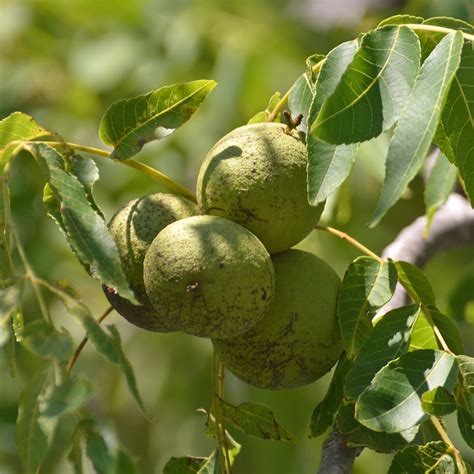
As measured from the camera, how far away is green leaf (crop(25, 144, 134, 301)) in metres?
1.64

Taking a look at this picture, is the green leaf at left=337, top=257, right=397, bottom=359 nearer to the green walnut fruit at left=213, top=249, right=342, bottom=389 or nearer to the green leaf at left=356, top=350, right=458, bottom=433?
the green walnut fruit at left=213, top=249, right=342, bottom=389

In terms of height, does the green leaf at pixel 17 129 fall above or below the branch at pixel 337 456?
above

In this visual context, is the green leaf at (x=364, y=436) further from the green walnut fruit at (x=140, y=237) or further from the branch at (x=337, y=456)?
the green walnut fruit at (x=140, y=237)

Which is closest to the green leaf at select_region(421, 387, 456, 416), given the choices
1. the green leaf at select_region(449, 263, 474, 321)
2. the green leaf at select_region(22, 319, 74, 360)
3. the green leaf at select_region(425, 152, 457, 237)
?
the green leaf at select_region(22, 319, 74, 360)

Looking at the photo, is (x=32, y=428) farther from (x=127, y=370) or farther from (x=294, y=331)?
(x=294, y=331)

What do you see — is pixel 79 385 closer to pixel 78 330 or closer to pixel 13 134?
pixel 13 134

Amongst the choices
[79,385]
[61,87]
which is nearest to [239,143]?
[79,385]

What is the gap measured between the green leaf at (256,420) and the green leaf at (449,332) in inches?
14.9

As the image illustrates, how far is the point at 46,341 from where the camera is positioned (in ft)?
5.21

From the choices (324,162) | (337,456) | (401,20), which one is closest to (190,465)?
(337,456)

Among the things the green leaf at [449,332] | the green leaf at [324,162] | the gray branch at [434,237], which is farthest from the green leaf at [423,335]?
the green leaf at [324,162]

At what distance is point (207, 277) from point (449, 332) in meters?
0.51

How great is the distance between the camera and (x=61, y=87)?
4.54m

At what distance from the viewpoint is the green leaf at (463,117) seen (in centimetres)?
176
